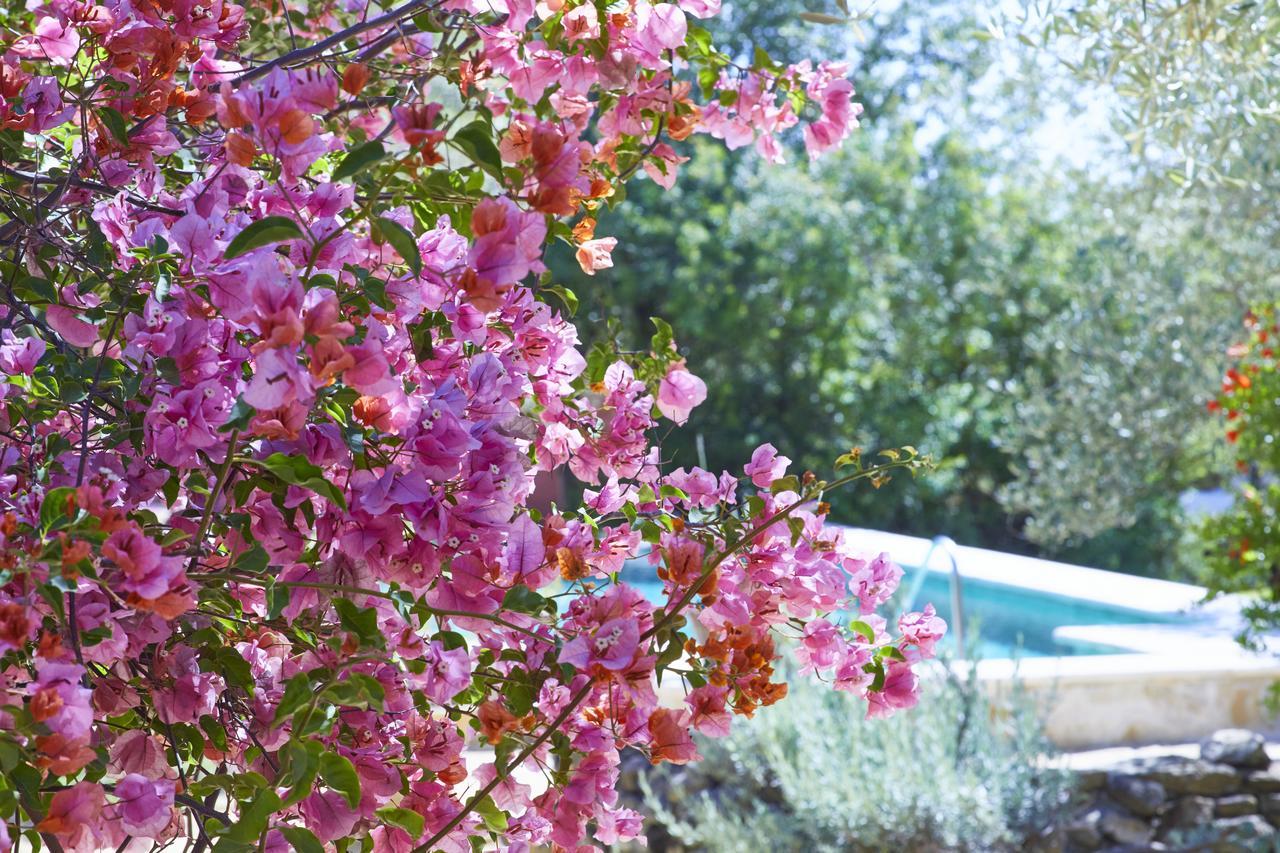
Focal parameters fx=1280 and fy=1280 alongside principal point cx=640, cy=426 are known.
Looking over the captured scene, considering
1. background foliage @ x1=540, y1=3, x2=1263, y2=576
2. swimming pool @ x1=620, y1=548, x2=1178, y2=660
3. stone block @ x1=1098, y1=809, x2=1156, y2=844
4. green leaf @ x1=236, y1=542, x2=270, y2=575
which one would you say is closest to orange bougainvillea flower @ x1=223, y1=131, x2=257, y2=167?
green leaf @ x1=236, y1=542, x2=270, y2=575

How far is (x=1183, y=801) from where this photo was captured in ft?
13.9

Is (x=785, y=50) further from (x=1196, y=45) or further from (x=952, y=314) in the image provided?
(x=1196, y=45)

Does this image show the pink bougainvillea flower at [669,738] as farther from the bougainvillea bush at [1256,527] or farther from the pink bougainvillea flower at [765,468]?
the bougainvillea bush at [1256,527]

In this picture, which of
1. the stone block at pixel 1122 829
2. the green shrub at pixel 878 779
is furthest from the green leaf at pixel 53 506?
the stone block at pixel 1122 829

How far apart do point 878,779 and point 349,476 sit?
10.2 ft

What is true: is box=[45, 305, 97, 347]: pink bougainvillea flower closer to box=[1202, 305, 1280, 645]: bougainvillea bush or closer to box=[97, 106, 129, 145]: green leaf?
box=[97, 106, 129, 145]: green leaf

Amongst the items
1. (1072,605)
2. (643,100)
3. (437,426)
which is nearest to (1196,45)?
(643,100)

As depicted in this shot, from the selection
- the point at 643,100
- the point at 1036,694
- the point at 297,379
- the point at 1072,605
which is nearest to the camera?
the point at 297,379

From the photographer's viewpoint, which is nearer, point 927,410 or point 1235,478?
point 1235,478

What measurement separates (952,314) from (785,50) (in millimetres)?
4455

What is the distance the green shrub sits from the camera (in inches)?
146

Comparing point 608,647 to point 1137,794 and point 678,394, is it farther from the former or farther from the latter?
point 1137,794

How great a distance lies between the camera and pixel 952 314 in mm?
12414

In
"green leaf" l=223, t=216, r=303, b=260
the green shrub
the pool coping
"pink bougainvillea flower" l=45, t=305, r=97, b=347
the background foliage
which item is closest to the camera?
"green leaf" l=223, t=216, r=303, b=260
